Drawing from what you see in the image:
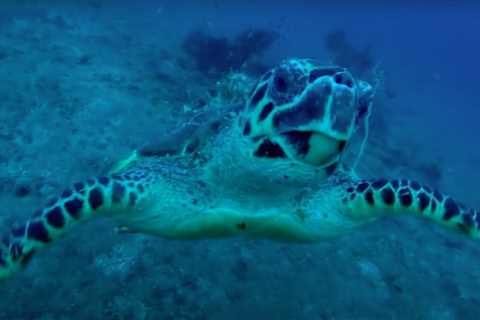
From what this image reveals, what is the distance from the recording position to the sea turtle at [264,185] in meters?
2.08

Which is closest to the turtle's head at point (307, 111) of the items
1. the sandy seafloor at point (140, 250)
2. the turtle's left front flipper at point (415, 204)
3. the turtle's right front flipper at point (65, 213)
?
the turtle's left front flipper at point (415, 204)

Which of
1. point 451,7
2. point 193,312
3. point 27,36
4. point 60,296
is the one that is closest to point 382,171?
point 193,312

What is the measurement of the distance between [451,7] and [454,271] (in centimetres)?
4226

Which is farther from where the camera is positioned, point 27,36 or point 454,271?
point 27,36

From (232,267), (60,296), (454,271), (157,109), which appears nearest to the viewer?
(60,296)

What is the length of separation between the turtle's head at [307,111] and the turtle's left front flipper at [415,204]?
0.71 m

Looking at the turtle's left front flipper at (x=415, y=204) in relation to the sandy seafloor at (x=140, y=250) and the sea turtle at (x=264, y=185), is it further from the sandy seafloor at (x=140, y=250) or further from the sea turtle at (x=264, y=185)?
the sandy seafloor at (x=140, y=250)

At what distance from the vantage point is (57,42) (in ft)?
29.3

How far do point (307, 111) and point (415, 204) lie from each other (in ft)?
4.53

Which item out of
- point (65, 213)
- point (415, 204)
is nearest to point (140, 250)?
point (65, 213)

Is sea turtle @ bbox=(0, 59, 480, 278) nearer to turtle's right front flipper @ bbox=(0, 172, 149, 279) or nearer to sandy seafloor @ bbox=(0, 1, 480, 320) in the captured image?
turtle's right front flipper @ bbox=(0, 172, 149, 279)

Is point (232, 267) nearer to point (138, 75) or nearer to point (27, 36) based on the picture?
point (138, 75)

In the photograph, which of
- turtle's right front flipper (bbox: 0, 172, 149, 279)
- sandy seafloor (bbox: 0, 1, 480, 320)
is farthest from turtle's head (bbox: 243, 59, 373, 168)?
sandy seafloor (bbox: 0, 1, 480, 320)

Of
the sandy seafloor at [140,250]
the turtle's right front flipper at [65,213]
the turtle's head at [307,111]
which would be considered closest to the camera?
the turtle's head at [307,111]
